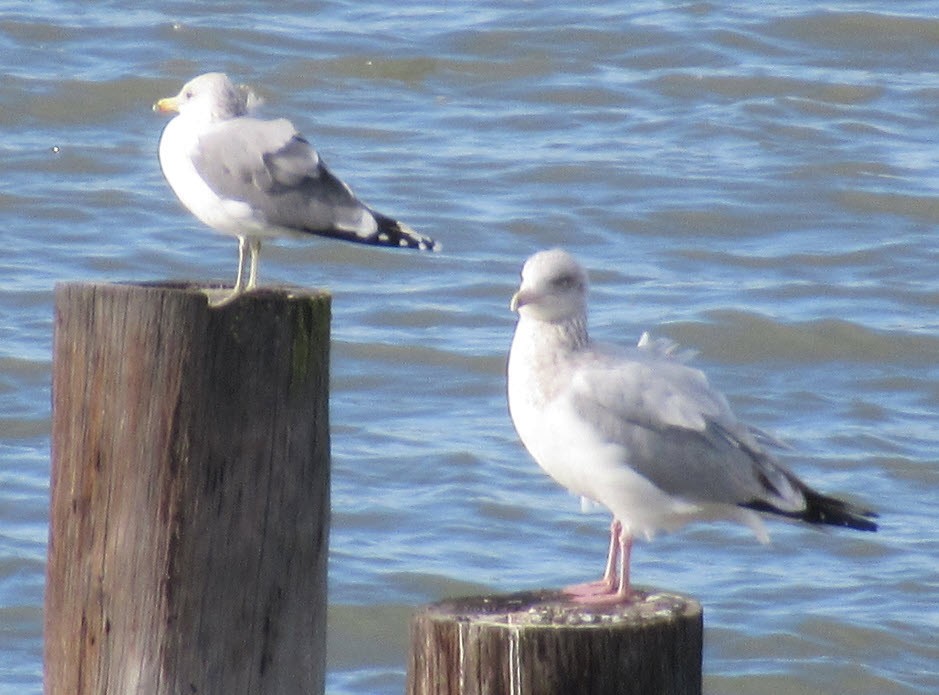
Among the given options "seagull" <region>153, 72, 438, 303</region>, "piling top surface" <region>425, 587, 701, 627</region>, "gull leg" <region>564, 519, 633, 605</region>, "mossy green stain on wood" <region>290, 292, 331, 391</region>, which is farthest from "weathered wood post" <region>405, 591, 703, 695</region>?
"seagull" <region>153, 72, 438, 303</region>

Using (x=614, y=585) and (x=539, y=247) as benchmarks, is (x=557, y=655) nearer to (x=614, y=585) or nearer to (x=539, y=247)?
(x=614, y=585)

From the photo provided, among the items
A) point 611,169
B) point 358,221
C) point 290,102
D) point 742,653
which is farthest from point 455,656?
point 290,102

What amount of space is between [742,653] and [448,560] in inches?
47.0

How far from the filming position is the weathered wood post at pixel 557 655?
335 centimetres

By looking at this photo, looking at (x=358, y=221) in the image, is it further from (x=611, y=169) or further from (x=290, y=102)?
(x=290, y=102)

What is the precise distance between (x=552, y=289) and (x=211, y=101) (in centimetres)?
151

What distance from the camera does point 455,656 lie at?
3434 millimetres

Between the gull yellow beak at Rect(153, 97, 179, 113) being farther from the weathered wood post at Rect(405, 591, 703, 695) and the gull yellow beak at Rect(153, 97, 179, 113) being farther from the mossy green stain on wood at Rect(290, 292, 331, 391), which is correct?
the weathered wood post at Rect(405, 591, 703, 695)

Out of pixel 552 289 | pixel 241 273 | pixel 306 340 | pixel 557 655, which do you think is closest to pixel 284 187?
pixel 241 273

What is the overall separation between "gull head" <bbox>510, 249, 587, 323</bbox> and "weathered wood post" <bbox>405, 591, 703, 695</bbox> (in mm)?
958

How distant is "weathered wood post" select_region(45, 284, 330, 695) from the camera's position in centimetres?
375

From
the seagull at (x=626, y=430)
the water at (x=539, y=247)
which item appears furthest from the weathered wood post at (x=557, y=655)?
the water at (x=539, y=247)

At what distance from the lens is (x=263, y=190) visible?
5117mm

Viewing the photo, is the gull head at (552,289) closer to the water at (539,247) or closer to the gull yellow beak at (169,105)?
the gull yellow beak at (169,105)
